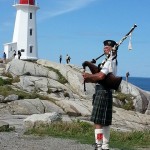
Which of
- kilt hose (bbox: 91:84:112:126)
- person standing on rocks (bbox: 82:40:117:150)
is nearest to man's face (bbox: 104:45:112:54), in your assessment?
person standing on rocks (bbox: 82:40:117:150)

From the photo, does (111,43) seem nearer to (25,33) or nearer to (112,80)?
(112,80)

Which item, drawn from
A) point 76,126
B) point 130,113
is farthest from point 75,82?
point 76,126

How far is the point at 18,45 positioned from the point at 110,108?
61224mm

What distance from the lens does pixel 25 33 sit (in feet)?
231

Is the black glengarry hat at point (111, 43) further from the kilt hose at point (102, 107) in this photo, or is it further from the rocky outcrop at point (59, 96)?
the rocky outcrop at point (59, 96)

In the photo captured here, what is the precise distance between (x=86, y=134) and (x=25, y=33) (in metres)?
56.5

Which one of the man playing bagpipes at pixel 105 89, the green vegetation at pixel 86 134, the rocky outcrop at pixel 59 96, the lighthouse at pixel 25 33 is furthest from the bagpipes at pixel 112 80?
the lighthouse at pixel 25 33

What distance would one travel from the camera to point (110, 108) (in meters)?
9.94

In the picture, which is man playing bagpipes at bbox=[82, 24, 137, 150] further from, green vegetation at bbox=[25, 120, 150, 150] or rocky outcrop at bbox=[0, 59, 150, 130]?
rocky outcrop at bbox=[0, 59, 150, 130]

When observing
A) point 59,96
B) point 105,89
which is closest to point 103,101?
point 105,89

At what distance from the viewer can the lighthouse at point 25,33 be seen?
6944 centimetres

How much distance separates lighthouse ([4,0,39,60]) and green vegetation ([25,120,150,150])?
52.9 m

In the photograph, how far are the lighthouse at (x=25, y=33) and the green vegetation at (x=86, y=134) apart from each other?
52918mm

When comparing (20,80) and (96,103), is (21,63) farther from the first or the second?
(96,103)
